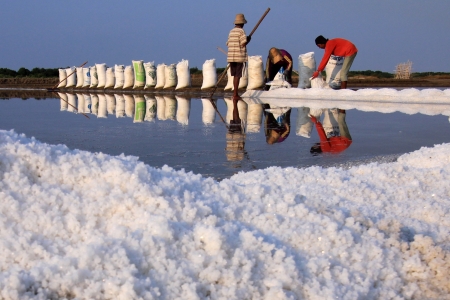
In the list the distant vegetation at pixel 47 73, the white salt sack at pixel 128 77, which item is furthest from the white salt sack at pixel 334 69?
the distant vegetation at pixel 47 73

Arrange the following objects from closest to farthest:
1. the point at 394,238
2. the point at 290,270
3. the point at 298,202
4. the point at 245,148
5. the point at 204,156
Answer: the point at 290,270 < the point at 394,238 < the point at 298,202 < the point at 204,156 < the point at 245,148

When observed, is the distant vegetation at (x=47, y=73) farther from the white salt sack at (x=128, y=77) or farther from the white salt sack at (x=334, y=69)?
the white salt sack at (x=334, y=69)

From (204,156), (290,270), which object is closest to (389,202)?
(290,270)

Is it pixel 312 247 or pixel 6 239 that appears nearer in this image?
pixel 6 239

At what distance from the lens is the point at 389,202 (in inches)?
89.0

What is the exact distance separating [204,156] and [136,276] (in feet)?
7.80

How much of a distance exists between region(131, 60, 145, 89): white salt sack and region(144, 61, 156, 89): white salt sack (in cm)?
26

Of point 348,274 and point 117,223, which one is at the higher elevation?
point 117,223

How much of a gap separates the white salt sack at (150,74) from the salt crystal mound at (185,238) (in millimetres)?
12679

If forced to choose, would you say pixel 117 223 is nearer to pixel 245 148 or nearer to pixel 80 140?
pixel 245 148

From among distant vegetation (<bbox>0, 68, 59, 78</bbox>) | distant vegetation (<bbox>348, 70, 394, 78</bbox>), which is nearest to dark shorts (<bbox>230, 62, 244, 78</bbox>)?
distant vegetation (<bbox>348, 70, 394, 78</bbox>)

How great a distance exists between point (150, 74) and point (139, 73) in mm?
483

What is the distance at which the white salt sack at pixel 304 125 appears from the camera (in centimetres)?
517

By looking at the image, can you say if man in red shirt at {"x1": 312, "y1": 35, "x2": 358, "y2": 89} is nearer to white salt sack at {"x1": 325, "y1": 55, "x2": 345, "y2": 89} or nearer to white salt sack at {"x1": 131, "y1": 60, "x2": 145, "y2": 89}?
white salt sack at {"x1": 325, "y1": 55, "x2": 345, "y2": 89}
